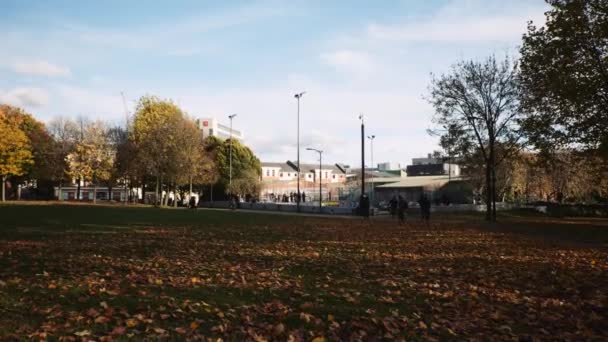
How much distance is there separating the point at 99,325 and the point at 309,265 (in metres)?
6.21

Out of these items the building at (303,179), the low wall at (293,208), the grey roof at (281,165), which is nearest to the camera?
the low wall at (293,208)

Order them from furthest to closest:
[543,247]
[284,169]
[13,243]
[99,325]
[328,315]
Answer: [284,169] → [543,247] → [13,243] → [328,315] → [99,325]

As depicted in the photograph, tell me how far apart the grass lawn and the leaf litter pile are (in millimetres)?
21

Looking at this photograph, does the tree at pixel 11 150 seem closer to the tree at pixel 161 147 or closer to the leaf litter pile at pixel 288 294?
the tree at pixel 161 147

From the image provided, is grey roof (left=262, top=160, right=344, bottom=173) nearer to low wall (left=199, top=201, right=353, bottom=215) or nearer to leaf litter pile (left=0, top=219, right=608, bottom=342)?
low wall (left=199, top=201, right=353, bottom=215)

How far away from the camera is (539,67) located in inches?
1029

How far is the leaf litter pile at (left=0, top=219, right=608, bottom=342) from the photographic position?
232 inches

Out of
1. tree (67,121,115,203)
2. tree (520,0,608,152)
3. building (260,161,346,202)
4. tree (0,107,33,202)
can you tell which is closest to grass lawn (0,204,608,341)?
tree (520,0,608,152)

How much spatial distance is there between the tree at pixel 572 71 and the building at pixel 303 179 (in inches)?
2752

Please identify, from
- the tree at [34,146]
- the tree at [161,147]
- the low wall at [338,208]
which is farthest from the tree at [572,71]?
the tree at [34,146]

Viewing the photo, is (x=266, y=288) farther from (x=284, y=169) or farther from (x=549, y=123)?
(x=284, y=169)

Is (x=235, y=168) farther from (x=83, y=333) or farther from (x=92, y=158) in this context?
(x=83, y=333)

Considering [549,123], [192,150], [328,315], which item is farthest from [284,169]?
[328,315]

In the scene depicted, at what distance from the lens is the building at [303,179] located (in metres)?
106
